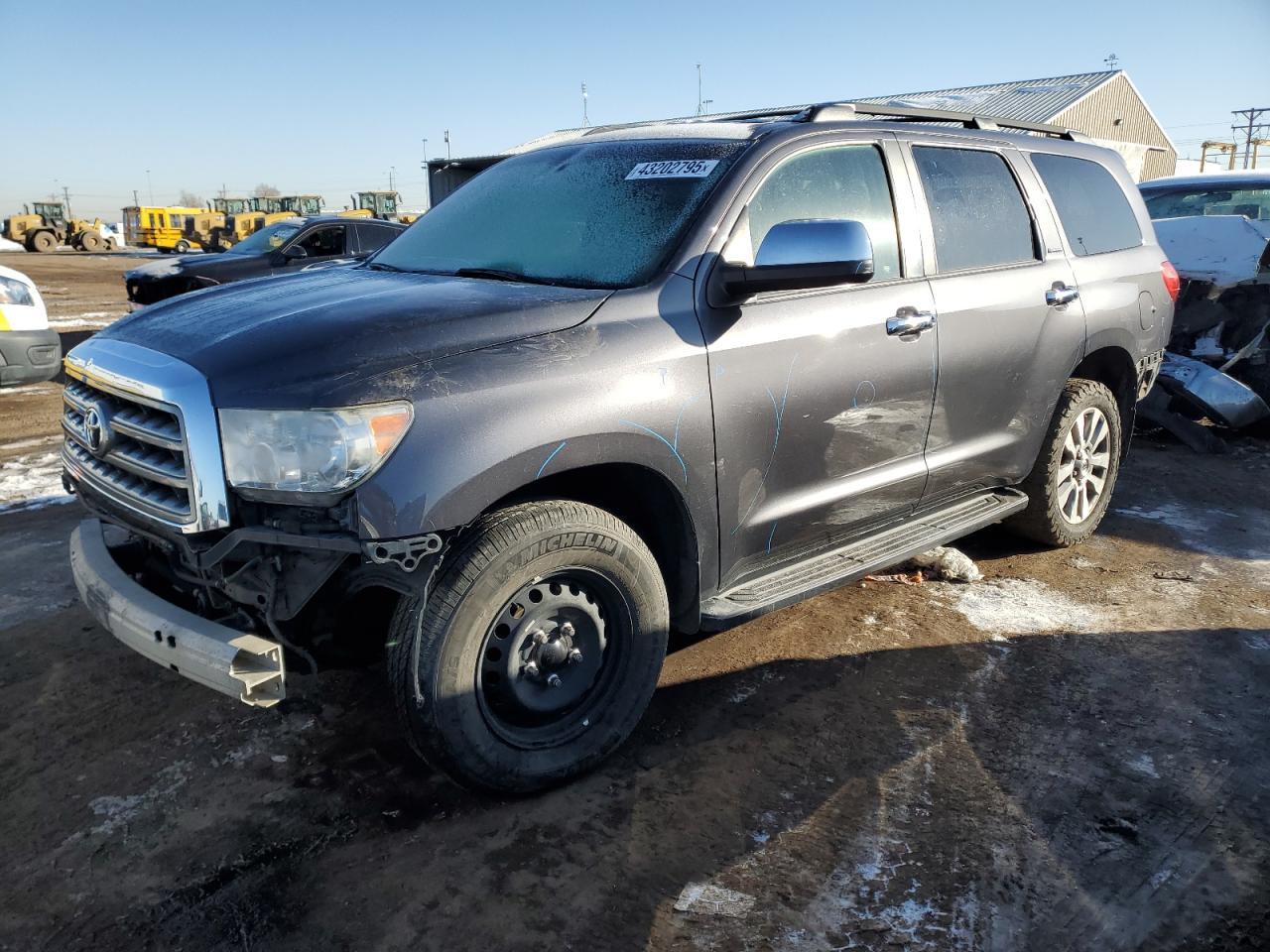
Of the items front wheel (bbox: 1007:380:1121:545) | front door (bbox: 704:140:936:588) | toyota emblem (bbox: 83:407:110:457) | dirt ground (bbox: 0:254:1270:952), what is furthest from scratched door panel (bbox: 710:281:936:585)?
toyota emblem (bbox: 83:407:110:457)

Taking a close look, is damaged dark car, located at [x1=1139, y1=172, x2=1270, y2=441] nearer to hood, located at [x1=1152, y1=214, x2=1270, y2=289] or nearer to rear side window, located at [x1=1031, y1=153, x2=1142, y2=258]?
hood, located at [x1=1152, y1=214, x2=1270, y2=289]

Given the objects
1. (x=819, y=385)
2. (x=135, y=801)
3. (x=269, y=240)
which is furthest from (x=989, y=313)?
(x=269, y=240)

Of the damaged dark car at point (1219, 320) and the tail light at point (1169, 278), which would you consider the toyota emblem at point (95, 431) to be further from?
the damaged dark car at point (1219, 320)

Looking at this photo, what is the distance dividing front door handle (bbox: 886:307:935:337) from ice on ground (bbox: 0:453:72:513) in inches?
173

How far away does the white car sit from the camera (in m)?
6.72

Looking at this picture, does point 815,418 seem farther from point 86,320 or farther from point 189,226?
point 189,226

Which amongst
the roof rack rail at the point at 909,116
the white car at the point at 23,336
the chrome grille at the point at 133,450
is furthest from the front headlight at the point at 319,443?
the white car at the point at 23,336

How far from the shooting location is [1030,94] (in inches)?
1502

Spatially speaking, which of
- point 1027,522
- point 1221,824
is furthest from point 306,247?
point 1221,824

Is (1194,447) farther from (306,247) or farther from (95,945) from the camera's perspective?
(306,247)

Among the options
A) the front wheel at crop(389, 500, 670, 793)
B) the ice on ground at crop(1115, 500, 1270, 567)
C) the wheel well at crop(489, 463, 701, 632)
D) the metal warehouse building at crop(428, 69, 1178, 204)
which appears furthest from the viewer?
the metal warehouse building at crop(428, 69, 1178, 204)

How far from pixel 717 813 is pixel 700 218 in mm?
1821

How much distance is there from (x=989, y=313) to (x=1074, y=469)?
1.32m

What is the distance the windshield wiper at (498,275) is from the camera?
120 inches
